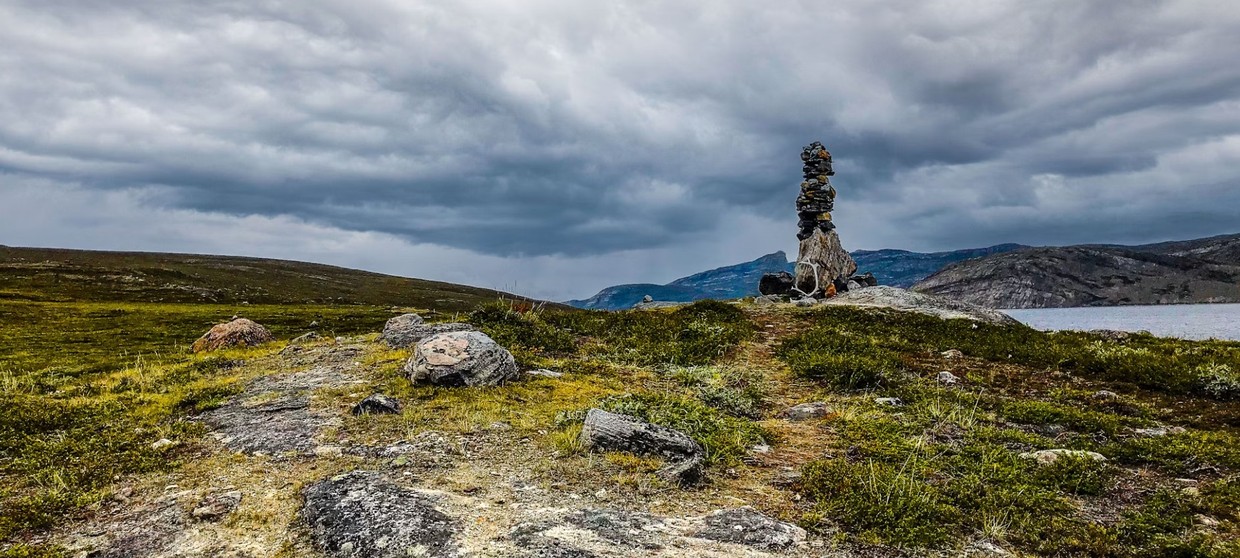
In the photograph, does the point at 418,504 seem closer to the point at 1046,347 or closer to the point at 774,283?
the point at 1046,347

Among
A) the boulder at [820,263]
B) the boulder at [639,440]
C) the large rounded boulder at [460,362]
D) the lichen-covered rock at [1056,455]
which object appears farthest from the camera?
the boulder at [820,263]

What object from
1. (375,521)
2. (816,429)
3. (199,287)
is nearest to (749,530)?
(375,521)

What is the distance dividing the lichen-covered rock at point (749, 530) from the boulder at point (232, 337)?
21825 millimetres

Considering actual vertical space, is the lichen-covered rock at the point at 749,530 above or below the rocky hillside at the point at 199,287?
above

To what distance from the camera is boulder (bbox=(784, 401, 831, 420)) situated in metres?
13.5

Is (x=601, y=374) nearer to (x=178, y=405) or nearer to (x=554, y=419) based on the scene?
(x=554, y=419)

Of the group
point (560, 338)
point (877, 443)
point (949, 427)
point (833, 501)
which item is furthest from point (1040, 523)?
point (560, 338)

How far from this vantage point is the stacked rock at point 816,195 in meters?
42.6

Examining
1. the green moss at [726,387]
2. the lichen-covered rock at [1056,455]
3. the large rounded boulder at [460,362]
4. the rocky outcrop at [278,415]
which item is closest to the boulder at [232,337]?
the rocky outcrop at [278,415]

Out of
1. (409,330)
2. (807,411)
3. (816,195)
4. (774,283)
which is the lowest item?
(807,411)

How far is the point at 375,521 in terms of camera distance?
7293 millimetres

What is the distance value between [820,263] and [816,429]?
29172 mm

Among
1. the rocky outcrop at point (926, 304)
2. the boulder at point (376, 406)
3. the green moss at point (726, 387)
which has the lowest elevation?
the boulder at point (376, 406)

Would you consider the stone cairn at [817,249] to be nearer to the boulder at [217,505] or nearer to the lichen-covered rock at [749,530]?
the lichen-covered rock at [749,530]
